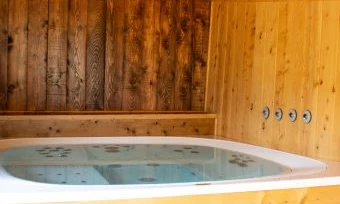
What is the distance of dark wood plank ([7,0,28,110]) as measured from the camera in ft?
10.7

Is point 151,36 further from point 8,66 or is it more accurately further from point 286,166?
point 286,166

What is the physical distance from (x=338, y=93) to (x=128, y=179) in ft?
4.15

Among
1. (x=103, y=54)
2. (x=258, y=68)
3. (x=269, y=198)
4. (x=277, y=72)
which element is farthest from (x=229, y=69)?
(x=269, y=198)

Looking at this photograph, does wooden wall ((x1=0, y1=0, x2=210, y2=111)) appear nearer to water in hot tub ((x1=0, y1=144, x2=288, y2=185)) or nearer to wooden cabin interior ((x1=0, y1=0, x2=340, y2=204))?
wooden cabin interior ((x1=0, y1=0, x2=340, y2=204))

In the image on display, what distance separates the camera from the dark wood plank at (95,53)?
349cm

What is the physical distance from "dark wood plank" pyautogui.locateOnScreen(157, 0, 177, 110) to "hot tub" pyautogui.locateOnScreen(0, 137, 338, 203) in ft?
1.85

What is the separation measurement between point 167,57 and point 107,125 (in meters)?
0.80

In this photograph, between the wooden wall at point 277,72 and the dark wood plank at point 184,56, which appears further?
the dark wood plank at point 184,56

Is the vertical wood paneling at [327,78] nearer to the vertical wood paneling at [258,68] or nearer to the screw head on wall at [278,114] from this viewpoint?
the screw head on wall at [278,114]

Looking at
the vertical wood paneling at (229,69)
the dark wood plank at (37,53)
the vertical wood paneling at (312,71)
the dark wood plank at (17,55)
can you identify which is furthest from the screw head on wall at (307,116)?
the dark wood plank at (17,55)

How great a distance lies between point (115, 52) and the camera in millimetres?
3574

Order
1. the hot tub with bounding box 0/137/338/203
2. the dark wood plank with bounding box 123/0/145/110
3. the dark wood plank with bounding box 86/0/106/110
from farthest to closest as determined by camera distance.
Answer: the dark wood plank with bounding box 123/0/145/110 → the dark wood plank with bounding box 86/0/106/110 → the hot tub with bounding box 0/137/338/203

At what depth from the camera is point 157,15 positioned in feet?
12.1

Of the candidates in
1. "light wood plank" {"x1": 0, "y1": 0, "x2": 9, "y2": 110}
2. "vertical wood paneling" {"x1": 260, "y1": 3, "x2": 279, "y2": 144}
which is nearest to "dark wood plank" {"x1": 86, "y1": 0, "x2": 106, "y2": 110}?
"light wood plank" {"x1": 0, "y1": 0, "x2": 9, "y2": 110}
